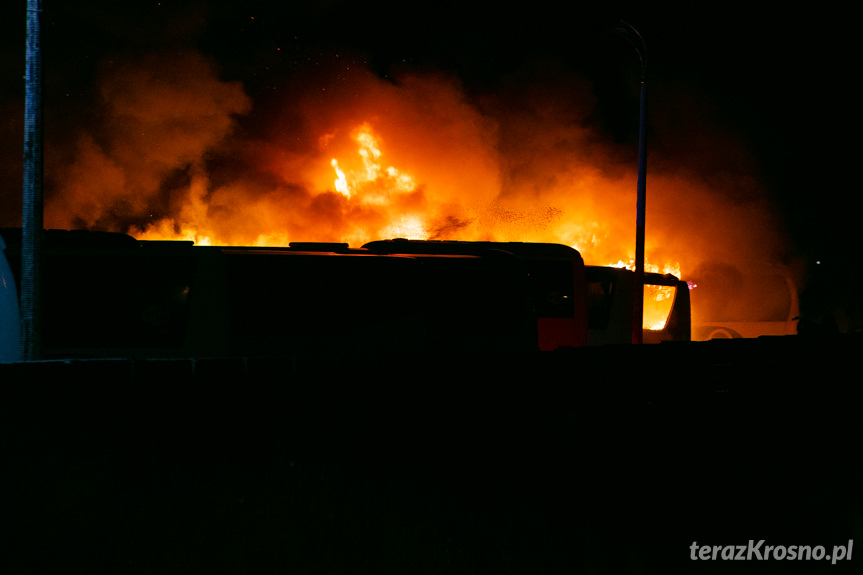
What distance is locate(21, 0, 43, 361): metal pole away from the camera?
20.0 feet

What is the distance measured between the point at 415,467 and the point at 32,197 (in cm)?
388

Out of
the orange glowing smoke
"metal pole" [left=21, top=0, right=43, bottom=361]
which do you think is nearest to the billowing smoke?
the orange glowing smoke

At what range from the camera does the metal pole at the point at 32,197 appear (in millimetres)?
6082

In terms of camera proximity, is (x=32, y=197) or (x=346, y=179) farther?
(x=346, y=179)

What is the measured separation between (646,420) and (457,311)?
6.39 ft

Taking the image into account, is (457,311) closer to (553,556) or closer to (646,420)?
(646,420)

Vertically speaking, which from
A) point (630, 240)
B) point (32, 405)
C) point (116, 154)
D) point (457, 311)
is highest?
point (116, 154)

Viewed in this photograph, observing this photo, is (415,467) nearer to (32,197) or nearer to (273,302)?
(273,302)

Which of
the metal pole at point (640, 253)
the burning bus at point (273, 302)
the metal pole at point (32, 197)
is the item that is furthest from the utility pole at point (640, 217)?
the metal pole at point (32, 197)

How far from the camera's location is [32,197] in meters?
6.90

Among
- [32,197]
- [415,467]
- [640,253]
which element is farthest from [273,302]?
[640,253]

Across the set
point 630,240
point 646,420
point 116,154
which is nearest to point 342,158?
point 116,154

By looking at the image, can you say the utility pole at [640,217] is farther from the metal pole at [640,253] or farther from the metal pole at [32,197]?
the metal pole at [32,197]

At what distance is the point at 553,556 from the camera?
191 inches
